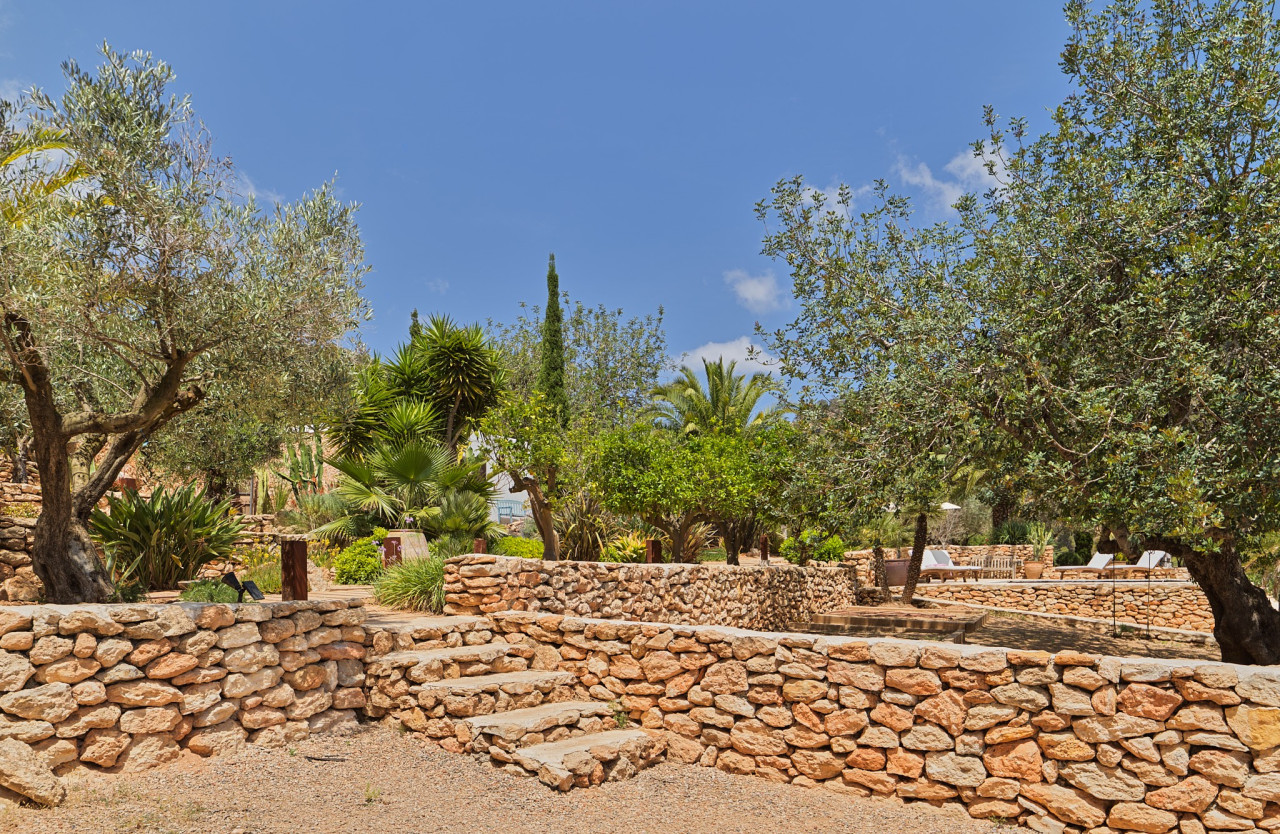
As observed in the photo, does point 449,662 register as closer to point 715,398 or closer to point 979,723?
point 979,723

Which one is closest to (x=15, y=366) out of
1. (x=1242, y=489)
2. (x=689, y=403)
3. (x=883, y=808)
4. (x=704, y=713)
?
(x=704, y=713)

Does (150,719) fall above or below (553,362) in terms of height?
below

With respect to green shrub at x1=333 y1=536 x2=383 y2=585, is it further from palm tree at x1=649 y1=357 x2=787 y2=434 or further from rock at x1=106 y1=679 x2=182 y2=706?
palm tree at x1=649 y1=357 x2=787 y2=434

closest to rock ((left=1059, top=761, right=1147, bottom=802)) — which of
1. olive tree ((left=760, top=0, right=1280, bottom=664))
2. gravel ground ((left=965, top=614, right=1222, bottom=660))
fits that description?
olive tree ((left=760, top=0, right=1280, bottom=664))

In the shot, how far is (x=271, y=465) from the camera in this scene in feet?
75.6

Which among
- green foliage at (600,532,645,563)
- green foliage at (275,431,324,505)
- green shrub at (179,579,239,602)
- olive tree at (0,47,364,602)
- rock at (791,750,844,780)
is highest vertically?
olive tree at (0,47,364,602)

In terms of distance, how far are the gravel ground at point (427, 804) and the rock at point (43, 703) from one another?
476 mm

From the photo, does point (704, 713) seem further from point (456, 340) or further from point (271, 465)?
point (271, 465)

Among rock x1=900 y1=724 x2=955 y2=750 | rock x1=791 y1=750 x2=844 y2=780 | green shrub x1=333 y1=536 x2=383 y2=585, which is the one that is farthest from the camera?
green shrub x1=333 y1=536 x2=383 y2=585

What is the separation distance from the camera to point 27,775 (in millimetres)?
4578

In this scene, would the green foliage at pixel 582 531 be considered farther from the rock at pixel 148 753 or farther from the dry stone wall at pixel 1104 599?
the dry stone wall at pixel 1104 599

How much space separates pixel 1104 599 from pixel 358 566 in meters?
16.2

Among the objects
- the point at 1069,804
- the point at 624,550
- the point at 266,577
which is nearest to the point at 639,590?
the point at 624,550

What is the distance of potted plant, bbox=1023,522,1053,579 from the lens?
2208 centimetres
